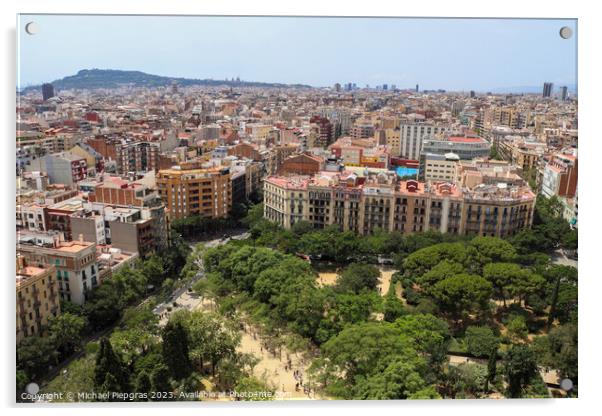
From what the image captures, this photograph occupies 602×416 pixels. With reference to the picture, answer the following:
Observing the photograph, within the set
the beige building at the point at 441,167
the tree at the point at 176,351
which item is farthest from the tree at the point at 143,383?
the beige building at the point at 441,167

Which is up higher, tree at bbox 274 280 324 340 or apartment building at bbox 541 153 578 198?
apartment building at bbox 541 153 578 198

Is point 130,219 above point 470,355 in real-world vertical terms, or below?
above

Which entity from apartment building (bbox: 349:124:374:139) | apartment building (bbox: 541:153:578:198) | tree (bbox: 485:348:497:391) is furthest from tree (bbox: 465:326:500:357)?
apartment building (bbox: 349:124:374:139)

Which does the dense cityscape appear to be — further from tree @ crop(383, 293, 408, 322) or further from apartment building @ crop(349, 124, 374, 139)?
apartment building @ crop(349, 124, 374, 139)

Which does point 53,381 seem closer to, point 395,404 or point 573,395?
point 395,404

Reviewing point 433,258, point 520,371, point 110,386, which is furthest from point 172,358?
point 433,258

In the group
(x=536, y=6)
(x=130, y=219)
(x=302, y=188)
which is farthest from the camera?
(x=302, y=188)

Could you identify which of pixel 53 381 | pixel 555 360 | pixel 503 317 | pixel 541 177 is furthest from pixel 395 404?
pixel 541 177
